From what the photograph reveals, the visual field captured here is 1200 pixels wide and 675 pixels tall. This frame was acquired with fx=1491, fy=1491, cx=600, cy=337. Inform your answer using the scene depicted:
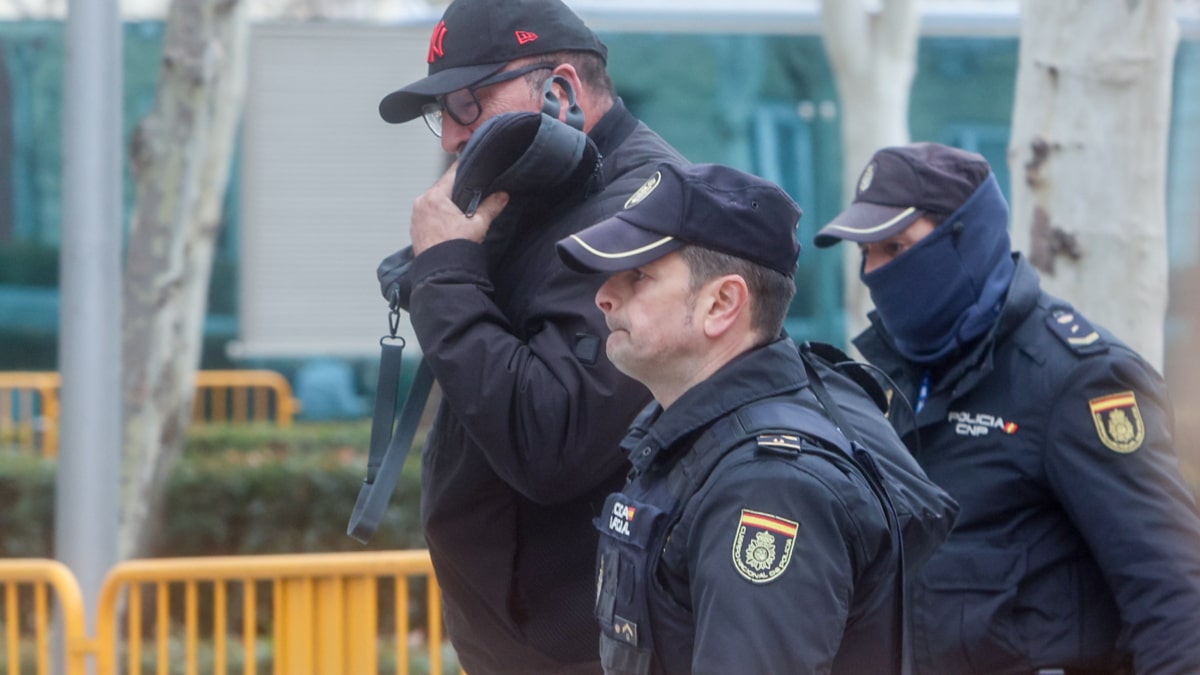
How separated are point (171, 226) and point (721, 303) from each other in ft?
18.6

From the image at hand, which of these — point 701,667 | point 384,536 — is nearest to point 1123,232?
point 701,667

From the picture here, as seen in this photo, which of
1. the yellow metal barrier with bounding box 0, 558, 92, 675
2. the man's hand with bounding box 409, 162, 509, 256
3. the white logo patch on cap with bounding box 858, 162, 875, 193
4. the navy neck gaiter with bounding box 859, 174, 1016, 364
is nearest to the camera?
the man's hand with bounding box 409, 162, 509, 256

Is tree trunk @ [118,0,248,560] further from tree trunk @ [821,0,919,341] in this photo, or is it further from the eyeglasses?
the eyeglasses

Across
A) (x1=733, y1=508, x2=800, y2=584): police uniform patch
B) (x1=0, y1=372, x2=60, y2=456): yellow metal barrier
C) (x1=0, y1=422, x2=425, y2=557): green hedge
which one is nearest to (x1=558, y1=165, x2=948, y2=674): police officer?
(x1=733, y1=508, x2=800, y2=584): police uniform patch

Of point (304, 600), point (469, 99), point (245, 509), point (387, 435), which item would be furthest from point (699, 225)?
point (245, 509)

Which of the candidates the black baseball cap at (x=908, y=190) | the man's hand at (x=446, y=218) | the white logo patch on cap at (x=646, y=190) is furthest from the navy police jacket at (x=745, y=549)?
the black baseball cap at (x=908, y=190)

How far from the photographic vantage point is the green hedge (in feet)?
23.9

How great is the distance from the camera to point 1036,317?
→ 2.62m

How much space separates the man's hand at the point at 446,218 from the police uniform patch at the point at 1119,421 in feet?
3.37

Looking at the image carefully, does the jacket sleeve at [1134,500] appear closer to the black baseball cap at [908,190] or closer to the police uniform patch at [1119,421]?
the police uniform patch at [1119,421]

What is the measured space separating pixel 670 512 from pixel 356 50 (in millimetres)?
8340

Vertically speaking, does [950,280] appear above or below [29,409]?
above

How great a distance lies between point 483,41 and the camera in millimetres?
2346

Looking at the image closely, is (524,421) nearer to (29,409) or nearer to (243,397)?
(29,409)
